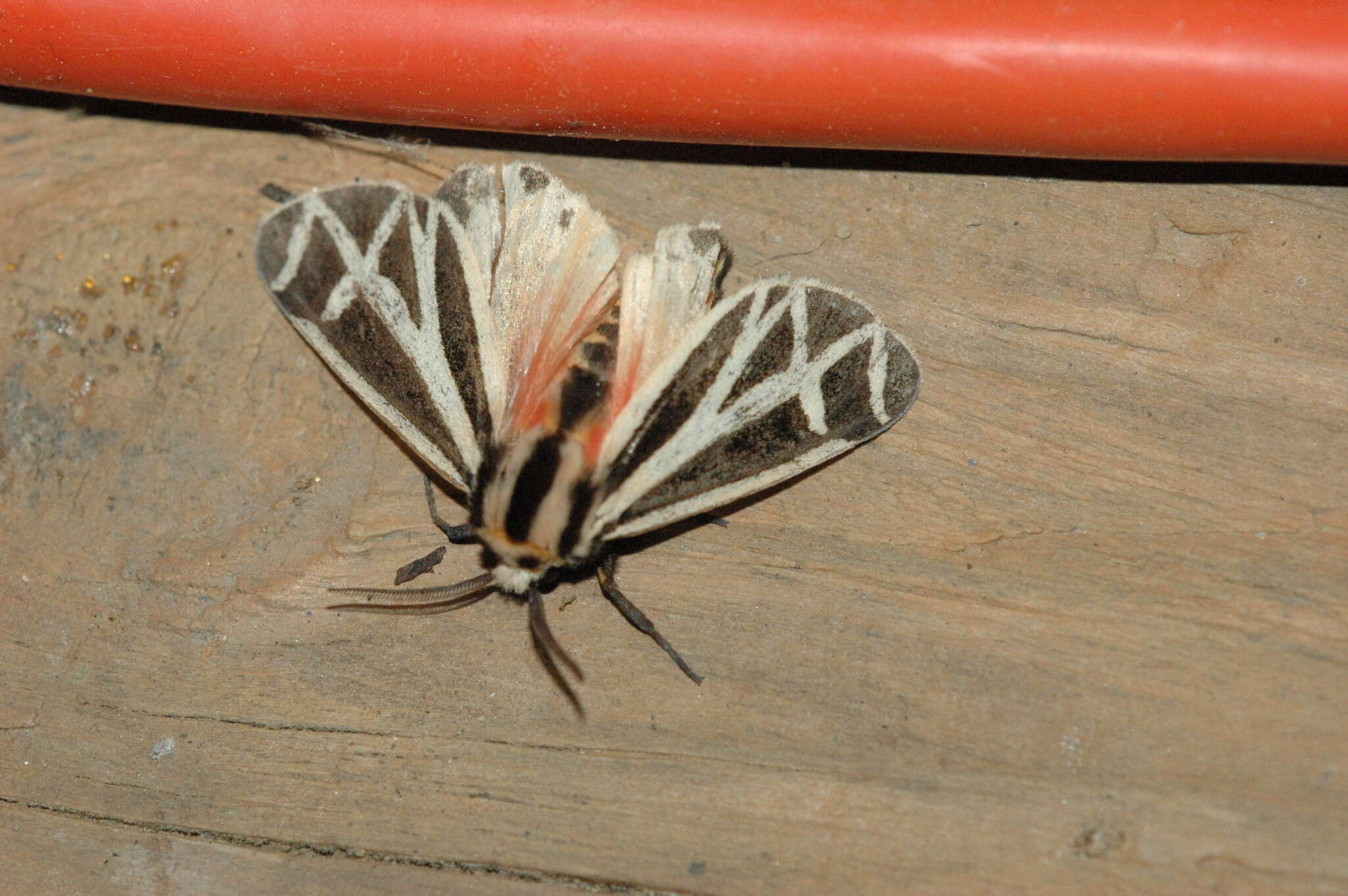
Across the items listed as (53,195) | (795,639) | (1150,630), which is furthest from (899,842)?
(53,195)

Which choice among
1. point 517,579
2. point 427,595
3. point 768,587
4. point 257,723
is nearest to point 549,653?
point 517,579

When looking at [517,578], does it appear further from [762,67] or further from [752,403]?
[762,67]

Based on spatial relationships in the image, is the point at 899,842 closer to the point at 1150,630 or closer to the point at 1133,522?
the point at 1150,630

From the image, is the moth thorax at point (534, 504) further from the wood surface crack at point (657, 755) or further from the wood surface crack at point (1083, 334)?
the wood surface crack at point (1083, 334)

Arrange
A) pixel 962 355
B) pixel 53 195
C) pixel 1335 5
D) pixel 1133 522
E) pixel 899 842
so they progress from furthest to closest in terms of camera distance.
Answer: pixel 53 195
pixel 962 355
pixel 1133 522
pixel 899 842
pixel 1335 5

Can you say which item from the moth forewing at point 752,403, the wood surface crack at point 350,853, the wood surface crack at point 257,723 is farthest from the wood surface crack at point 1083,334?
the wood surface crack at point 257,723

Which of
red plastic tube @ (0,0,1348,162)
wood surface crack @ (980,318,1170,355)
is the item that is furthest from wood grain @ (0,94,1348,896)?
red plastic tube @ (0,0,1348,162)

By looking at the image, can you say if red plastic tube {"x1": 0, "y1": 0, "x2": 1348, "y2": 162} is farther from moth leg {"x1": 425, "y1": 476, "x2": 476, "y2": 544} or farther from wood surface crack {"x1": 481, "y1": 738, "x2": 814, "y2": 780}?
wood surface crack {"x1": 481, "y1": 738, "x2": 814, "y2": 780}
